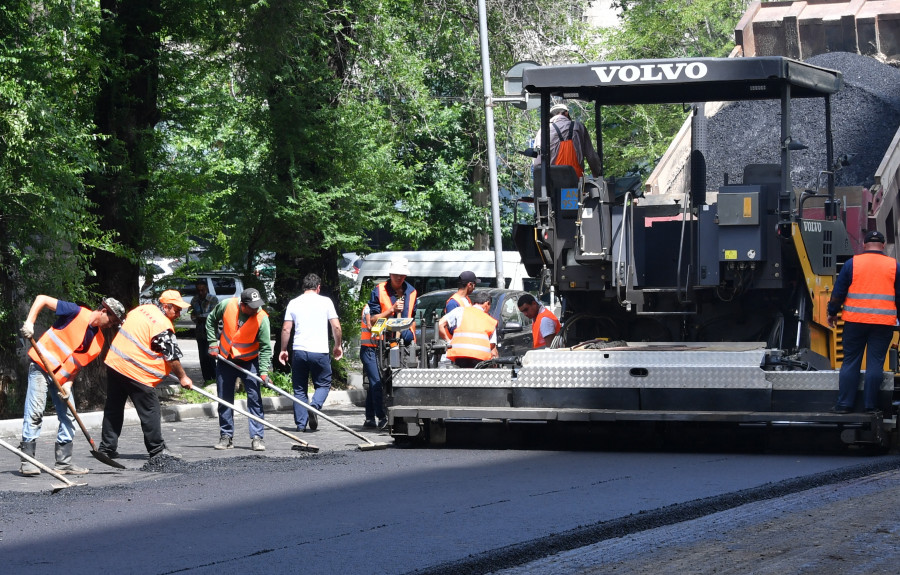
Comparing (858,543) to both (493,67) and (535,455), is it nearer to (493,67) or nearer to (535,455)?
(535,455)

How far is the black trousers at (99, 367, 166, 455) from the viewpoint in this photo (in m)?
10.5

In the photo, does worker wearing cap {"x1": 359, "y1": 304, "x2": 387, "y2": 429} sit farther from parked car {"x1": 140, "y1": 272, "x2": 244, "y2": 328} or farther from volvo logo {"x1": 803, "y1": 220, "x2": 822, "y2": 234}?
volvo logo {"x1": 803, "y1": 220, "x2": 822, "y2": 234}

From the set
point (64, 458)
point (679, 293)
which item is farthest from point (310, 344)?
point (679, 293)

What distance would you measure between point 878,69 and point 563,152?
749 cm

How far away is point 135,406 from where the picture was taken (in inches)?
411

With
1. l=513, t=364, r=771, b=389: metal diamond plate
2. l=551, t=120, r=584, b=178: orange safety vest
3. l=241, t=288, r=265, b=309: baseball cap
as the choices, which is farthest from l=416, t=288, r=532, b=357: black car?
l=513, t=364, r=771, b=389: metal diamond plate

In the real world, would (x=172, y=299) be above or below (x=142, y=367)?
above

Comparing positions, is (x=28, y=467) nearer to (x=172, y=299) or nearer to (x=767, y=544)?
(x=172, y=299)

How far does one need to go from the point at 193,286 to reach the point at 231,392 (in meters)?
16.1

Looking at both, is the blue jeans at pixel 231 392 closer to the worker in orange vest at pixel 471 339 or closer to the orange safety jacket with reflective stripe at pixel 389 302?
the worker in orange vest at pixel 471 339

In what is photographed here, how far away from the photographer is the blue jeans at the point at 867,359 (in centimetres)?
997

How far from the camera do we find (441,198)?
32375mm

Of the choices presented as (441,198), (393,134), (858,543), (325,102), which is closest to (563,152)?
(858,543)

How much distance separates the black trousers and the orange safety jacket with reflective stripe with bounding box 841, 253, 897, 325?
558 cm
